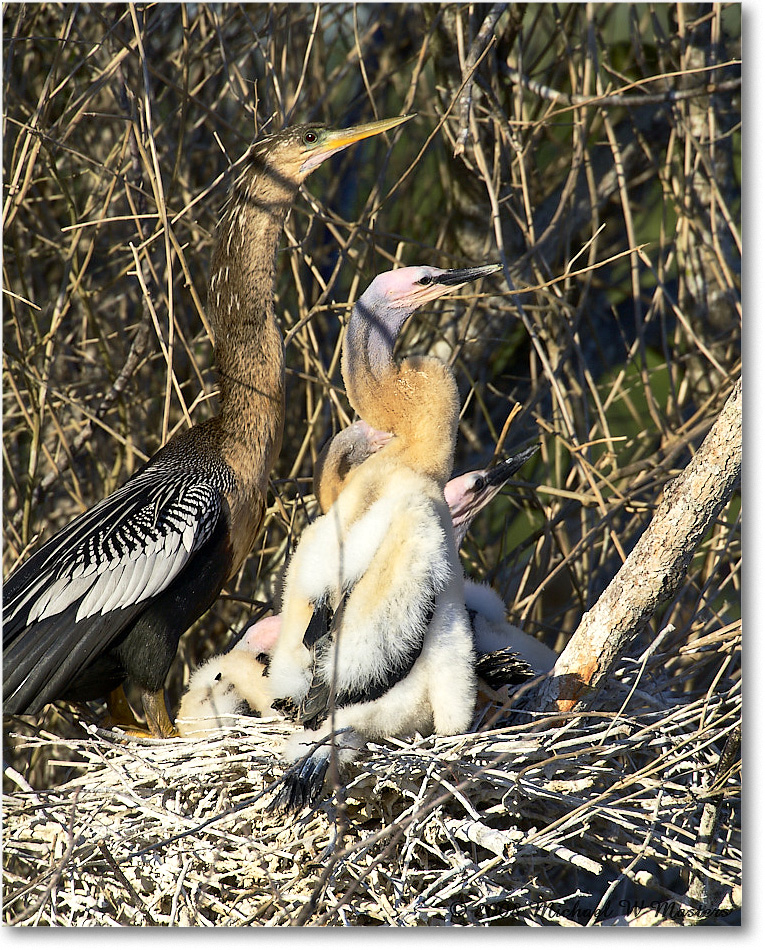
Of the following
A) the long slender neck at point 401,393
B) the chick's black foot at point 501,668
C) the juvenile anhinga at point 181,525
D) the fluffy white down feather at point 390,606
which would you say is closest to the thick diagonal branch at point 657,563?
the chick's black foot at point 501,668

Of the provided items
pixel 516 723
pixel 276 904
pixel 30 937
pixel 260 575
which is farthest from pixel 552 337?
pixel 30 937

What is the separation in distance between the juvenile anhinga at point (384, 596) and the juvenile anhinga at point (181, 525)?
0.16 m

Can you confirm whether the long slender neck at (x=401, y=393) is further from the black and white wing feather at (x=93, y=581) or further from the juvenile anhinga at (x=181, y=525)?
the black and white wing feather at (x=93, y=581)

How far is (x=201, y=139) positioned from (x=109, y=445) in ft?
2.22

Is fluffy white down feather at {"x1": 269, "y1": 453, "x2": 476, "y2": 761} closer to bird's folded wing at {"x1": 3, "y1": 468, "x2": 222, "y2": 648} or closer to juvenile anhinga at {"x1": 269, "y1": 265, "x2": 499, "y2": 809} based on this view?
juvenile anhinga at {"x1": 269, "y1": 265, "x2": 499, "y2": 809}

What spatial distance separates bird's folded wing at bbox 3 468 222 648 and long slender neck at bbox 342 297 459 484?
28cm

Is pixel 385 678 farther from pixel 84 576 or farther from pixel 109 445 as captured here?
pixel 109 445

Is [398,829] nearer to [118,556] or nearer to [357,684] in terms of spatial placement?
[357,684]

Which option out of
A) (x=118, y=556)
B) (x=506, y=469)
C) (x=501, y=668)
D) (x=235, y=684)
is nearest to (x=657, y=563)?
(x=501, y=668)

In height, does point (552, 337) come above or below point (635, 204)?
below

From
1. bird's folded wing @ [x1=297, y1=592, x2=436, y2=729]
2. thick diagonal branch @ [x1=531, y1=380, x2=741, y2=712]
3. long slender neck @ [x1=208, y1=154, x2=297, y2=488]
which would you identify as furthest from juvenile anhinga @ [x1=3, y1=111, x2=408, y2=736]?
thick diagonal branch @ [x1=531, y1=380, x2=741, y2=712]

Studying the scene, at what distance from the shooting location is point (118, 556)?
1339 mm

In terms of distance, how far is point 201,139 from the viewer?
2.00 m

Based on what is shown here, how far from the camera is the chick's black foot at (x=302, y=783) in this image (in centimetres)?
111
